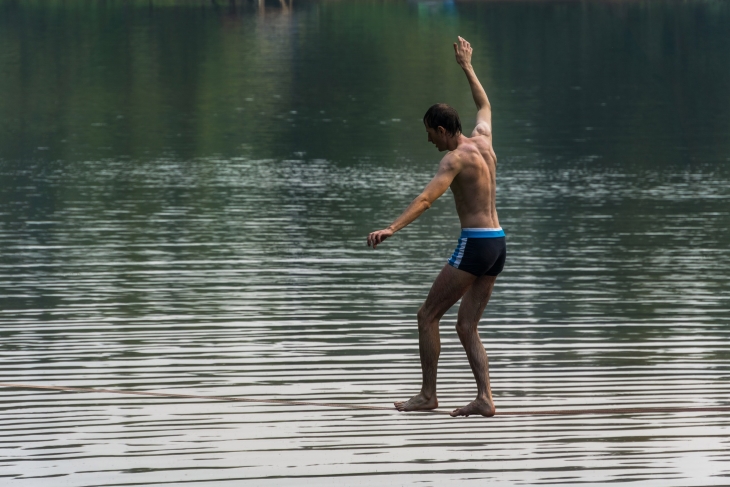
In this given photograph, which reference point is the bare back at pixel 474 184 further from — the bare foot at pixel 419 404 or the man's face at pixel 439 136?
the bare foot at pixel 419 404

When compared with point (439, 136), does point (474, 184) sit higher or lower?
lower

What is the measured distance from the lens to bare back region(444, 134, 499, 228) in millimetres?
10641

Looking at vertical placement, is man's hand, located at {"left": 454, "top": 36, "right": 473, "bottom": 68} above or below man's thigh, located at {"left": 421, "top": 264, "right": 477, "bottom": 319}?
above

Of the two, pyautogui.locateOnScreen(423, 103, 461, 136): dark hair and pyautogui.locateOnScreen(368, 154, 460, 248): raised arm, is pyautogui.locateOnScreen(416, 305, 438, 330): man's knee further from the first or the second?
pyautogui.locateOnScreen(423, 103, 461, 136): dark hair

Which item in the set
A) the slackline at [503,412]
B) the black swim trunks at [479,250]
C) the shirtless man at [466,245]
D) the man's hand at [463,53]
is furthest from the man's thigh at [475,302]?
the man's hand at [463,53]

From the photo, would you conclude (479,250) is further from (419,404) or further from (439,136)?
(419,404)

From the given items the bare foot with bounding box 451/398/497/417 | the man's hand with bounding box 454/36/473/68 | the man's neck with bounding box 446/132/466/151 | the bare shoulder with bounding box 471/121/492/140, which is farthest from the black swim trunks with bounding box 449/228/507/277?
the man's hand with bounding box 454/36/473/68

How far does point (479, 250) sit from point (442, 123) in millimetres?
894

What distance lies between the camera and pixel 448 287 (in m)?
10.8

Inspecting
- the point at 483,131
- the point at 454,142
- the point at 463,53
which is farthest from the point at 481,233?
the point at 463,53

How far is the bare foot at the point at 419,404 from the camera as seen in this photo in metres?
11.1

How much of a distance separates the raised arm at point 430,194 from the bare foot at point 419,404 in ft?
4.40

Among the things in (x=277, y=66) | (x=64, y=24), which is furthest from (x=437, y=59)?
(x=64, y=24)

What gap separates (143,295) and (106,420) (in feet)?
21.5
